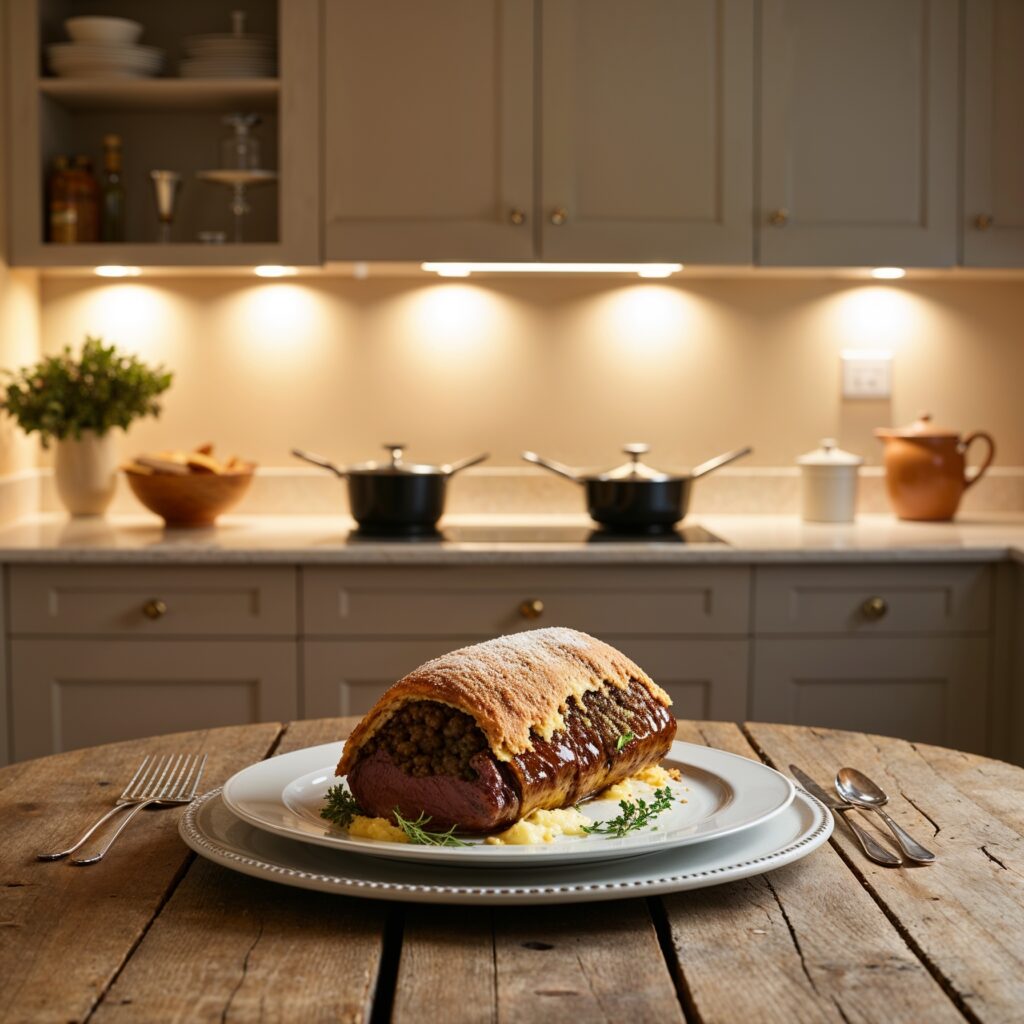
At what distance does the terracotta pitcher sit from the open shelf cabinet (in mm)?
1396

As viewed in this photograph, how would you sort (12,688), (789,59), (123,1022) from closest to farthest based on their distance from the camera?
1. (123,1022)
2. (12,688)
3. (789,59)

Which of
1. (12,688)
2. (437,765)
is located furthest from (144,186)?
(437,765)

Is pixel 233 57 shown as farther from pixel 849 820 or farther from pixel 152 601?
pixel 849 820

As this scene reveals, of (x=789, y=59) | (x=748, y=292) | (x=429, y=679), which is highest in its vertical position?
(x=789, y=59)

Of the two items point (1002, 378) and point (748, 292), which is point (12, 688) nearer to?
point (748, 292)

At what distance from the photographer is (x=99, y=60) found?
3107 millimetres

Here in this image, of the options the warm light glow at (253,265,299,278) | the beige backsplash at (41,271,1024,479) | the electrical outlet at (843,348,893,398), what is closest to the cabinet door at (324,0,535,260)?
the warm light glow at (253,265,299,278)

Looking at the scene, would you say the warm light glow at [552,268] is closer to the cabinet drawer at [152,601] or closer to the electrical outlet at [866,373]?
the electrical outlet at [866,373]

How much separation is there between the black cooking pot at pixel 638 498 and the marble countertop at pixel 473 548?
0.42 feet

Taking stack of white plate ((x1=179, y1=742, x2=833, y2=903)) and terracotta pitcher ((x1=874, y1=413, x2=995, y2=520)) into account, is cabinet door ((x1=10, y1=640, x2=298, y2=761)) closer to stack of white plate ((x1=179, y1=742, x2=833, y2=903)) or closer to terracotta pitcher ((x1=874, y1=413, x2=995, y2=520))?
terracotta pitcher ((x1=874, y1=413, x2=995, y2=520))

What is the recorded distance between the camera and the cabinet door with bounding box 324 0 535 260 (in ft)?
9.83

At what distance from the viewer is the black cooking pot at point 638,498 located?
2.93 meters

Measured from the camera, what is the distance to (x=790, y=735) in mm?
1450

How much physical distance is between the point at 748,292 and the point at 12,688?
193 centimetres
